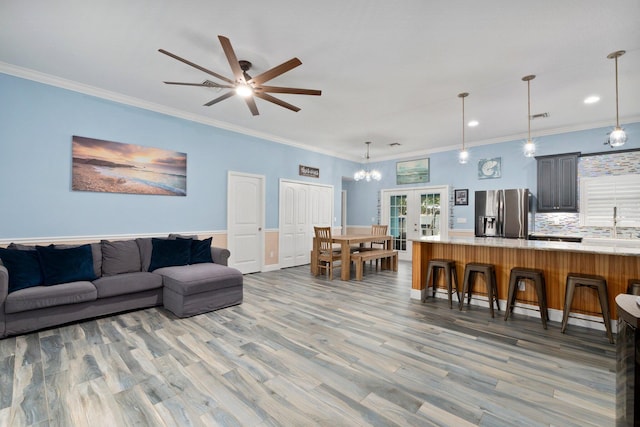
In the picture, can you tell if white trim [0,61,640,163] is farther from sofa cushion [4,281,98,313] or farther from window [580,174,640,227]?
sofa cushion [4,281,98,313]

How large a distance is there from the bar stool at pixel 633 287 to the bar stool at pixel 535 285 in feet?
2.26

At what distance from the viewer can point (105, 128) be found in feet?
13.5

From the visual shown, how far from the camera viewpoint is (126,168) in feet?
14.0

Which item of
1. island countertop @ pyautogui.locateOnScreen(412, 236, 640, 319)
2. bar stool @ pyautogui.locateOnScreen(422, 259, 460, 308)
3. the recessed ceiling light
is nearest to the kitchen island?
Answer: island countertop @ pyautogui.locateOnScreen(412, 236, 640, 319)

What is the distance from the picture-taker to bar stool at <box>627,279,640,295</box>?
2.74 m

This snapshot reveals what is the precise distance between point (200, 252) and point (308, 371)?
2746 mm

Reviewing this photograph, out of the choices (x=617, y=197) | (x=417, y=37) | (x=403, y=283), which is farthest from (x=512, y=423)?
(x=617, y=197)

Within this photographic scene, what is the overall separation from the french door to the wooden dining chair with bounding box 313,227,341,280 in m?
2.31

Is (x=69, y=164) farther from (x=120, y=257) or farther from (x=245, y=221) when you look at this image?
(x=245, y=221)

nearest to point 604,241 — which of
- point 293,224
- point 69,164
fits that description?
point 293,224

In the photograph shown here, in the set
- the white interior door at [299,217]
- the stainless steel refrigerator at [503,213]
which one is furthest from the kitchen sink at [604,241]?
the white interior door at [299,217]

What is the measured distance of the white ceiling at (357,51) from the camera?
2.43 m

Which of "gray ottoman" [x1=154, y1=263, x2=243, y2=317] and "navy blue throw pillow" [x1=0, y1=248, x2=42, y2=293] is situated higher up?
"navy blue throw pillow" [x1=0, y1=248, x2=42, y2=293]

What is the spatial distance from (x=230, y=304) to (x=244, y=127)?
3511mm
